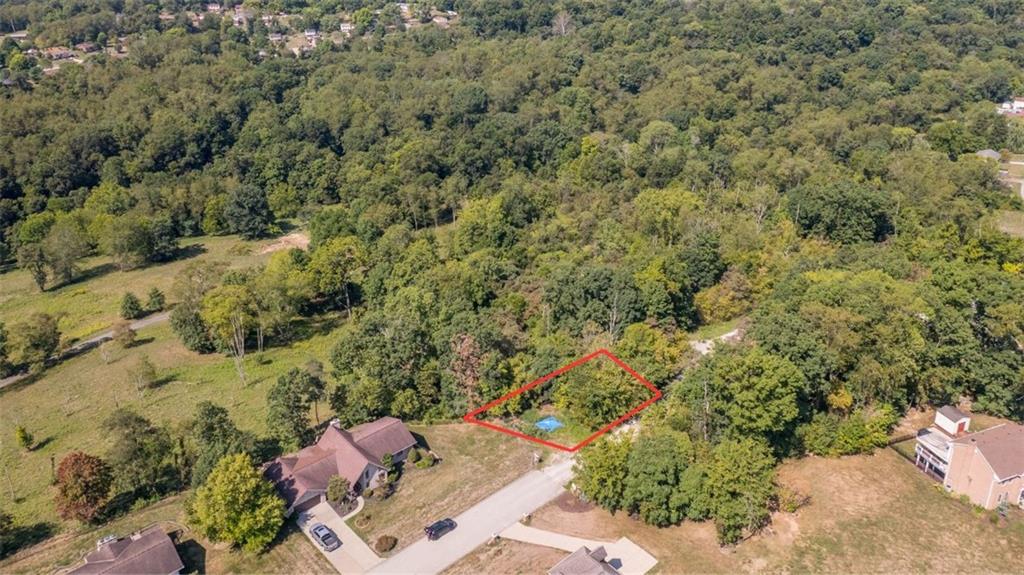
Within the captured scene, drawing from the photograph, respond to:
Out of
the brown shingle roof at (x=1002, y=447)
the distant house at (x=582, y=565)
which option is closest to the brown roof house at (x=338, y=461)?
the distant house at (x=582, y=565)

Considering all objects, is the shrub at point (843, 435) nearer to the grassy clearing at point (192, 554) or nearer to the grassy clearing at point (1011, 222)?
the grassy clearing at point (192, 554)

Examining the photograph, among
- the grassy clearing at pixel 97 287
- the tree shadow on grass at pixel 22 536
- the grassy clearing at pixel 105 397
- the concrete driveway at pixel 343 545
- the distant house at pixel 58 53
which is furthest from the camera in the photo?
the distant house at pixel 58 53

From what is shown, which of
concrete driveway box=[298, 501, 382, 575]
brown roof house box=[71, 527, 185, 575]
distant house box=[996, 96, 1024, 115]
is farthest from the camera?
distant house box=[996, 96, 1024, 115]

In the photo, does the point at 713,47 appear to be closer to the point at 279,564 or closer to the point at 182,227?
the point at 182,227

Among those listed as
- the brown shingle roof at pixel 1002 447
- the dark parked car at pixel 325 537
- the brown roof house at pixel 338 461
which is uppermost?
the brown shingle roof at pixel 1002 447

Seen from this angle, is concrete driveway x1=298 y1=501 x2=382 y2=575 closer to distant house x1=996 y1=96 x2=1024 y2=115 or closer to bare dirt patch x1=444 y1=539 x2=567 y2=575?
bare dirt patch x1=444 y1=539 x2=567 y2=575

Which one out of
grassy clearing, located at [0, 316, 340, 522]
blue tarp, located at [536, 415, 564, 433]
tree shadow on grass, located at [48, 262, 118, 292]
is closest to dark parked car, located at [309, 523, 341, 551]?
grassy clearing, located at [0, 316, 340, 522]

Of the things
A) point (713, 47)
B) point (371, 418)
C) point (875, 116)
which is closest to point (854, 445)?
point (371, 418)
